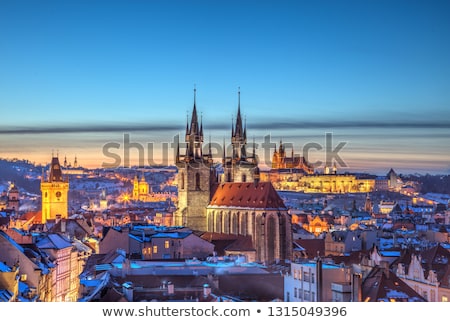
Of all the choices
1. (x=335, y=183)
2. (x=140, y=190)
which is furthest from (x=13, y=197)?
(x=335, y=183)

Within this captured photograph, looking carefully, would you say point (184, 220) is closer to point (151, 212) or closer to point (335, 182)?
point (151, 212)

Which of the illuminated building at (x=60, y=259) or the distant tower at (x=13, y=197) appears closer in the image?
the illuminated building at (x=60, y=259)

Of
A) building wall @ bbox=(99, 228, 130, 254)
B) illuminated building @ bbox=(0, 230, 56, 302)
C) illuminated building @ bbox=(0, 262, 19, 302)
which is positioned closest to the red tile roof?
building wall @ bbox=(99, 228, 130, 254)

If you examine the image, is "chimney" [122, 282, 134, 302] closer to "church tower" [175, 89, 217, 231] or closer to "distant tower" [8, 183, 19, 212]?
"church tower" [175, 89, 217, 231]

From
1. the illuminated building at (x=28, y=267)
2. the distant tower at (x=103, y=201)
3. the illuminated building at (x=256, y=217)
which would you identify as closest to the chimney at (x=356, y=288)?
the illuminated building at (x=28, y=267)

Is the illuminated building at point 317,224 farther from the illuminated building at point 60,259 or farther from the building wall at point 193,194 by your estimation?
the illuminated building at point 60,259

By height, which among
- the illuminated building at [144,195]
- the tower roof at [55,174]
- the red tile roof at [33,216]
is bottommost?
the illuminated building at [144,195]
